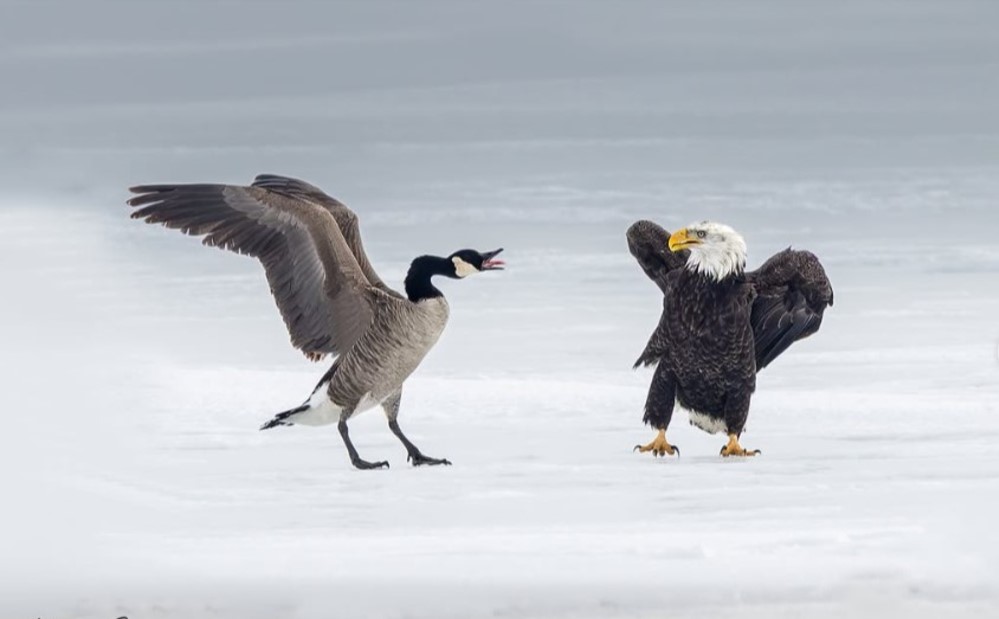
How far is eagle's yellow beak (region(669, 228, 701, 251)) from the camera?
13.1m

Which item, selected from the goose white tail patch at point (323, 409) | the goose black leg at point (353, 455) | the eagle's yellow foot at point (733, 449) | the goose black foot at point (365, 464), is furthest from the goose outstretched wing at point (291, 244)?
the eagle's yellow foot at point (733, 449)

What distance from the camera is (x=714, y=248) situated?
13023 millimetres

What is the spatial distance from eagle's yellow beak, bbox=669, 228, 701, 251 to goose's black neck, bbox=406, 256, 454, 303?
1.27 metres

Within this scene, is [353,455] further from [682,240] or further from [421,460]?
[682,240]

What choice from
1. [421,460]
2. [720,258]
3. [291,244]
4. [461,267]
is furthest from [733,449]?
[291,244]

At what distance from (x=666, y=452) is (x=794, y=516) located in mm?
1831

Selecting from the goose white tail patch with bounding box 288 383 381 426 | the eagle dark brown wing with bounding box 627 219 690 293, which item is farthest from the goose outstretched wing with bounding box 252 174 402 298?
the eagle dark brown wing with bounding box 627 219 690 293

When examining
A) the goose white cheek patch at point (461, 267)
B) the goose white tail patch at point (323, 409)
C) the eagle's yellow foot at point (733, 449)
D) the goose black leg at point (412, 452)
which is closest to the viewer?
the goose white cheek patch at point (461, 267)

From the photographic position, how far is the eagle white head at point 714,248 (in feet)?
42.7

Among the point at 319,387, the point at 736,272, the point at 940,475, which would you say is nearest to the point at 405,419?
the point at 319,387

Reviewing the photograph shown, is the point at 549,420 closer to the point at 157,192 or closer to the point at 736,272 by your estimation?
the point at 736,272

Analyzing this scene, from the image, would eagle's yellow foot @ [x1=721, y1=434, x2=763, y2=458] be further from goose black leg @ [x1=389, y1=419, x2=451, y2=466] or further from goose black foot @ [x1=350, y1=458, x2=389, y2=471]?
goose black foot @ [x1=350, y1=458, x2=389, y2=471]

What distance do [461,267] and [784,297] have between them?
1.90 m

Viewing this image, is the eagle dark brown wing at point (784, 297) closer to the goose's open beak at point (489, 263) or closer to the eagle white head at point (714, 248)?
the eagle white head at point (714, 248)
